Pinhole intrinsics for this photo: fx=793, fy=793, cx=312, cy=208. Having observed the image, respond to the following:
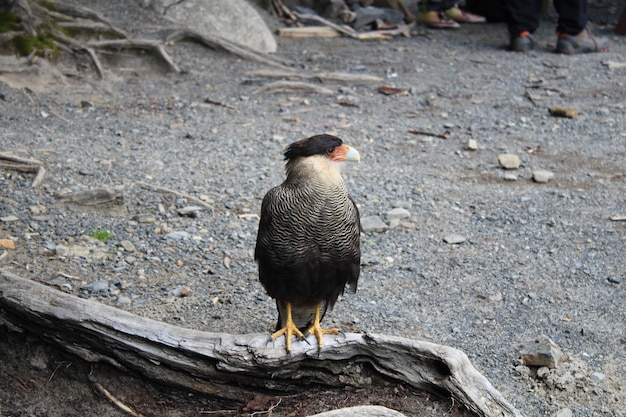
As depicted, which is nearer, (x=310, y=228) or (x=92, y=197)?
(x=310, y=228)

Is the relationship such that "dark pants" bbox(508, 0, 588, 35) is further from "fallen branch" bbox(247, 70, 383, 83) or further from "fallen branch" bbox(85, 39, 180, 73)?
"fallen branch" bbox(85, 39, 180, 73)

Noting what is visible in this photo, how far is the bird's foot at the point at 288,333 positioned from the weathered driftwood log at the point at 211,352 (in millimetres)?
37

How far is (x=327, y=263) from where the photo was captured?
13.4ft

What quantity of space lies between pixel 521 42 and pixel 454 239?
598 centimetres

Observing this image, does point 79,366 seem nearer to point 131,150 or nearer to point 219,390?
point 219,390

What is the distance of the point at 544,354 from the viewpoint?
4.55 meters

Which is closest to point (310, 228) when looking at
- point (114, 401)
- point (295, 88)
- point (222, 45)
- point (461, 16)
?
point (114, 401)

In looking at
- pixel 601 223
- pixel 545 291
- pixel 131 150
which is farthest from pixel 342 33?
pixel 545 291

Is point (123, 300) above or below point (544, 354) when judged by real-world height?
below

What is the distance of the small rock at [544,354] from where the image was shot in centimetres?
455

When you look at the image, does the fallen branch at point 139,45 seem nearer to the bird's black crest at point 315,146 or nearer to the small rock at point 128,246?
the small rock at point 128,246

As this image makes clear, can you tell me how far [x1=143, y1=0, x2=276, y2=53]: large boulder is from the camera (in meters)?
10.4

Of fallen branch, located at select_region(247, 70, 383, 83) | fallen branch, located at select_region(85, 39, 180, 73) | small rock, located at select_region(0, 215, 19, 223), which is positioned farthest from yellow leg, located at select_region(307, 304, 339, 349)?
fallen branch, located at select_region(85, 39, 180, 73)

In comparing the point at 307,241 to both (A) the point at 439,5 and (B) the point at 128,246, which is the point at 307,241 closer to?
(B) the point at 128,246
